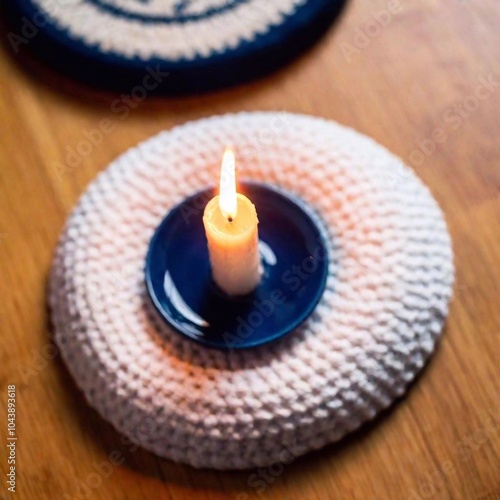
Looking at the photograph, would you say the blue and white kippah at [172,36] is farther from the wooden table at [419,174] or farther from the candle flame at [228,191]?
the candle flame at [228,191]

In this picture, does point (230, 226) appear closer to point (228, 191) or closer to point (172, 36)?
point (228, 191)

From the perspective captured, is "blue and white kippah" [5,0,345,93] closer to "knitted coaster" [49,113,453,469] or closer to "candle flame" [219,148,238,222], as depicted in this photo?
"knitted coaster" [49,113,453,469]

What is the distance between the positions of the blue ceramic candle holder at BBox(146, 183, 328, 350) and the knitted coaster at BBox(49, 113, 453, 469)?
1 centimetres

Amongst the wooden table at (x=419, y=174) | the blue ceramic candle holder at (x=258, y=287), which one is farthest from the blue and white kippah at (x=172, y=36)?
the blue ceramic candle holder at (x=258, y=287)

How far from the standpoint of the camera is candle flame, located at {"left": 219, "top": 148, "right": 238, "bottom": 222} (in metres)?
0.41

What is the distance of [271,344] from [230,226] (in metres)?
0.10

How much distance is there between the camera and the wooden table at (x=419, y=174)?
18.9 inches

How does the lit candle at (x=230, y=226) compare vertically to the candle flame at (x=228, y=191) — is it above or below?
below

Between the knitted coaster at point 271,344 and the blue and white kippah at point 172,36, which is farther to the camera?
the blue and white kippah at point 172,36

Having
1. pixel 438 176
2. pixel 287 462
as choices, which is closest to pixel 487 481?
pixel 287 462

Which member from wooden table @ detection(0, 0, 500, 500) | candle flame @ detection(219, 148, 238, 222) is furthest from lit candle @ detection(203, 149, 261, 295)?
wooden table @ detection(0, 0, 500, 500)

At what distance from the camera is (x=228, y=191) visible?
41 cm

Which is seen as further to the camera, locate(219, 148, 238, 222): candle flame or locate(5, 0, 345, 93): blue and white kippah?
locate(5, 0, 345, 93): blue and white kippah

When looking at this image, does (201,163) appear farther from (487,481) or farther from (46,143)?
(487,481)
